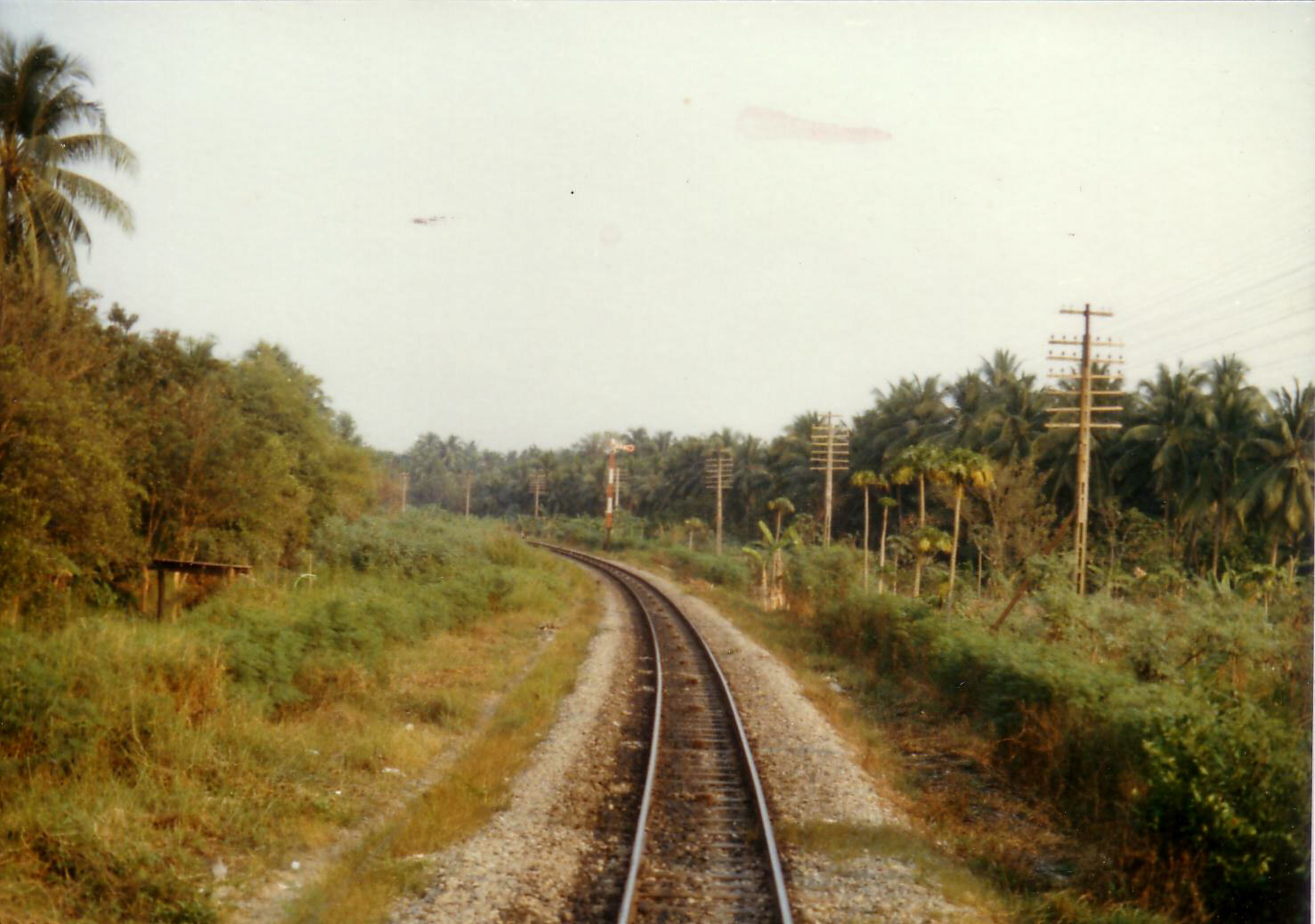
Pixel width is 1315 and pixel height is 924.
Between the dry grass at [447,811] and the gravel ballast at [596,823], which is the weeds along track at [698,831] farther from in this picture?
the dry grass at [447,811]

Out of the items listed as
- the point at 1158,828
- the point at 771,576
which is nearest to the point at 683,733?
the point at 1158,828

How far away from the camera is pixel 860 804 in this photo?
30.1 ft

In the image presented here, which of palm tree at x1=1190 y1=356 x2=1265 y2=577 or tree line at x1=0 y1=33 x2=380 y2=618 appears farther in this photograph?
palm tree at x1=1190 y1=356 x2=1265 y2=577

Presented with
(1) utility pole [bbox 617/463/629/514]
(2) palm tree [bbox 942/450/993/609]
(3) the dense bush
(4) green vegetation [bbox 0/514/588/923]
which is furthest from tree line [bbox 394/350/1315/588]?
(1) utility pole [bbox 617/463/629/514]

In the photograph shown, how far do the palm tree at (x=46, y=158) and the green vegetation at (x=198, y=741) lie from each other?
6.46 metres

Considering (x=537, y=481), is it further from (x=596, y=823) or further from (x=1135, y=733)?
(x=1135, y=733)

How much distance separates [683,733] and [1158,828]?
20.2 ft

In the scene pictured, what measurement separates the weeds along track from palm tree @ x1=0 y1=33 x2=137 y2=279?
12085 millimetres

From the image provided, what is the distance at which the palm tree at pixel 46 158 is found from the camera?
1452 centimetres

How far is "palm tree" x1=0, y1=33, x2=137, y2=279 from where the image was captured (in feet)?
47.6

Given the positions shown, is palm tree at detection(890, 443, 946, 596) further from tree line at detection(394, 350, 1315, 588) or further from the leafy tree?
the leafy tree

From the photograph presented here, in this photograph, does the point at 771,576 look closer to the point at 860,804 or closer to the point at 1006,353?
the point at 860,804

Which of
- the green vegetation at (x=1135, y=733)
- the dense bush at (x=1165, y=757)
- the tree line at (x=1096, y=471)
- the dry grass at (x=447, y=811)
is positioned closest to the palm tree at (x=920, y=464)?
the tree line at (x=1096, y=471)

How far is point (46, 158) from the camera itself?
15164 mm
